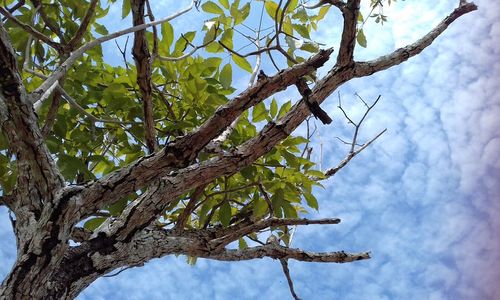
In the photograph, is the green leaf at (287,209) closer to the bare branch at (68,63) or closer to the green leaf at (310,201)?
the green leaf at (310,201)

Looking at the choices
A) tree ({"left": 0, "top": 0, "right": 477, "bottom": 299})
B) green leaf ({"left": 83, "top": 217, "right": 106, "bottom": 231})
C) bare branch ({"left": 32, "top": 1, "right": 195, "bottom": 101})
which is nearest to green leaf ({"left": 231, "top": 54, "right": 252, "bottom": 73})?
tree ({"left": 0, "top": 0, "right": 477, "bottom": 299})

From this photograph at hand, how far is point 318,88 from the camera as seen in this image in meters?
1.21

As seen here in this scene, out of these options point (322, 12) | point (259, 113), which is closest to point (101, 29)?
point (259, 113)

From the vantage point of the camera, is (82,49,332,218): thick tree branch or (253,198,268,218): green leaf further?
(253,198,268,218): green leaf

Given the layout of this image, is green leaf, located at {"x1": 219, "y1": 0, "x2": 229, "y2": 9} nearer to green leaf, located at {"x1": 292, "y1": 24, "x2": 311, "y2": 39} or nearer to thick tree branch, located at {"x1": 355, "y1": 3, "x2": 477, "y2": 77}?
green leaf, located at {"x1": 292, "y1": 24, "x2": 311, "y2": 39}

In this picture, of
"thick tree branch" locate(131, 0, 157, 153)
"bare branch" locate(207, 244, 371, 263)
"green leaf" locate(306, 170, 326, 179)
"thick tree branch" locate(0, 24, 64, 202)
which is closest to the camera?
"thick tree branch" locate(0, 24, 64, 202)

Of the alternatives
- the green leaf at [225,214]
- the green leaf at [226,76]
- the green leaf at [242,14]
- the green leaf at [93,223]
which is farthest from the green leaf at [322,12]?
the green leaf at [93,223]

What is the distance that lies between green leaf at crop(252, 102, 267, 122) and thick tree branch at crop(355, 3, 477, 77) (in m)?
0.31

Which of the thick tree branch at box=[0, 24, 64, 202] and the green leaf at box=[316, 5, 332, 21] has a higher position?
the green leaf at box=[316, 5, 332, 21]

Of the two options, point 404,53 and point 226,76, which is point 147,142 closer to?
point 226,76

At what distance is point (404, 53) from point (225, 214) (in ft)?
1.91

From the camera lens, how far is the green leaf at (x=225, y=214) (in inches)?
54.7

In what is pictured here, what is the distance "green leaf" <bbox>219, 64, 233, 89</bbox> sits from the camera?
1379 millimetres

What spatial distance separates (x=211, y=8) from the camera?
1419 mm
